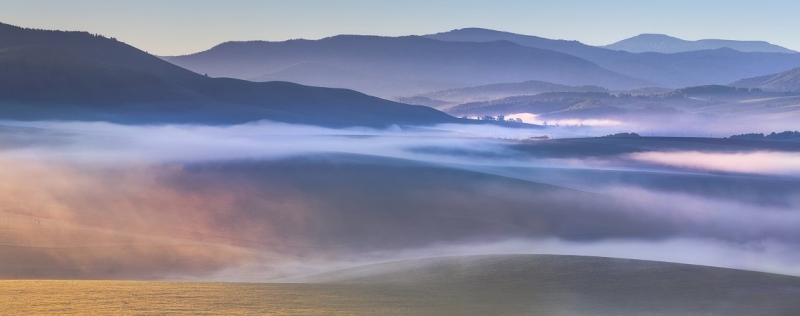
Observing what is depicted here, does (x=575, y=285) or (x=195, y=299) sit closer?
(x=195, y=299)

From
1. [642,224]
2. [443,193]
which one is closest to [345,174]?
[443,193]

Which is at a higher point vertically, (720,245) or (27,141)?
(27,141)

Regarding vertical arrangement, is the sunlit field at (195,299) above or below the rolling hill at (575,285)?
above

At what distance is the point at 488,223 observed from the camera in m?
89.1

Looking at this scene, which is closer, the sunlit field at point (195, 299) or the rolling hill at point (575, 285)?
the sunlit field at point (195, 299)

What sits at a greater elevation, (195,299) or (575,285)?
(195,299)

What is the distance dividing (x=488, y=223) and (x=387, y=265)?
33156 millimetres

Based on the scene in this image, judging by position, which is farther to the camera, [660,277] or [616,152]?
[616,152]

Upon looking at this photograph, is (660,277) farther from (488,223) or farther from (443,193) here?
(443,193)

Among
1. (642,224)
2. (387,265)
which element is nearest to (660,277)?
(387,265)

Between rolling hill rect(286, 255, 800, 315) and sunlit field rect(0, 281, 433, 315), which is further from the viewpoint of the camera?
rolling hill rect(286, 255, 800, 315)

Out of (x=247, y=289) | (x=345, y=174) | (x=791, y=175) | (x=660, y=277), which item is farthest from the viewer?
(x=791, y=175)

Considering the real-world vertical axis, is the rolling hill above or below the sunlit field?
below

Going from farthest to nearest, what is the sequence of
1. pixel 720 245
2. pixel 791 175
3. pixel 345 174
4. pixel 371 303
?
pixel 791 175 < pixel 345 174 < pixel 720 245 < pixel 371 303
